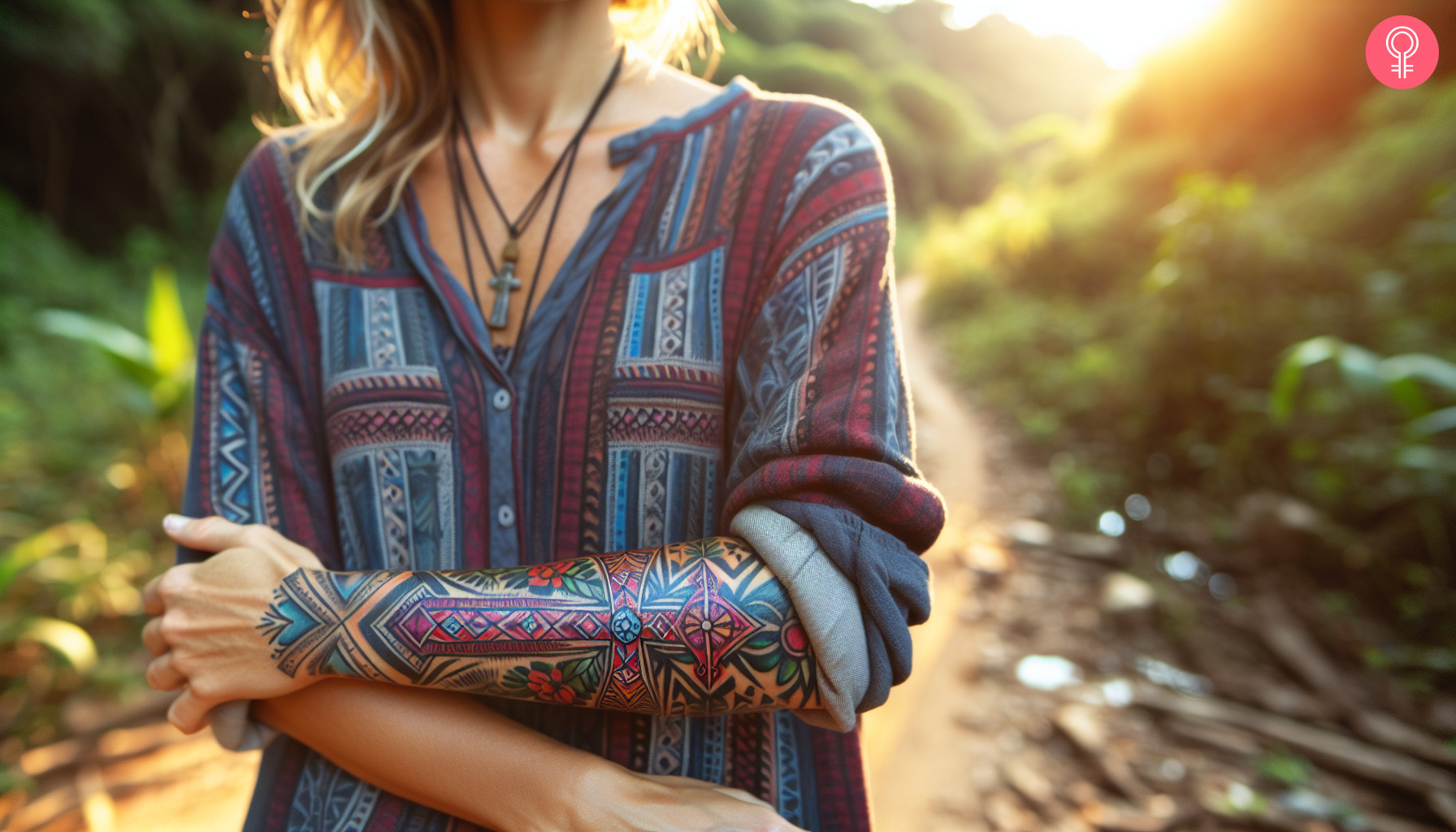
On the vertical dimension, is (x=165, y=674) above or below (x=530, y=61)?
below

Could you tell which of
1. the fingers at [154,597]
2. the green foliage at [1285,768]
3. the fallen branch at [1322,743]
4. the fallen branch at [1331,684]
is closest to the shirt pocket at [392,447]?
the fingers at [154,597]

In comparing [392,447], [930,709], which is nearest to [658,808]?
[392,447]

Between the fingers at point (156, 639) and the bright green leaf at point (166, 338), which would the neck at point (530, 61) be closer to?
the fingers at point (156, 639)

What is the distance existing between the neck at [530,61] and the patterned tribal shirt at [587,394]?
20 cm

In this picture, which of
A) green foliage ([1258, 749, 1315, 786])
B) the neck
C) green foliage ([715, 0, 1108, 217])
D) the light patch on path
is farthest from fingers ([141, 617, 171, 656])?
green foliage ([715, 0, 1108, 217])

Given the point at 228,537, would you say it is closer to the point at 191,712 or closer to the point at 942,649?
the point at 191,712

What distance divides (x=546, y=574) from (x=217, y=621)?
1.39 ft

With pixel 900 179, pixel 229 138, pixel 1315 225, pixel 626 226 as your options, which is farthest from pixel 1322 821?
pixel 900 179

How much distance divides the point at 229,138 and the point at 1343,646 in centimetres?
1310

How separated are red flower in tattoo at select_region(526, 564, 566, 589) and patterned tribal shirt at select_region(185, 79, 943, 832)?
0.12 meters

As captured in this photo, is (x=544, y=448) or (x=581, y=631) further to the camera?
(x=544, y=448)

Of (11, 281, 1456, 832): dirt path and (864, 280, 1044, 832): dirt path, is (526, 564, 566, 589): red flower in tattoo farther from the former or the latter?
(11, 281, 1456, 832): dirt path

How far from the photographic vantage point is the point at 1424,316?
4070 millimetres

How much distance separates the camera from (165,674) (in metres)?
0.98
